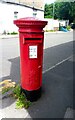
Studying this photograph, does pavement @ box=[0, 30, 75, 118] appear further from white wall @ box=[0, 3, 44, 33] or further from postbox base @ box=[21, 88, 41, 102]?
white wall @ box=[0, 3, 44, 33]

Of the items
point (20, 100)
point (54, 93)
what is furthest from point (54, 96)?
point (20, 100)

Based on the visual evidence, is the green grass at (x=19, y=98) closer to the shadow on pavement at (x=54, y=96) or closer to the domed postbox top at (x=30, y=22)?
the shadow on pavement at (x=54, y=96)

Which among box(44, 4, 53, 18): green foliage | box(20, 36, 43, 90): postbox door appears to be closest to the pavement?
box(20, 36, 43, 90): postbox door

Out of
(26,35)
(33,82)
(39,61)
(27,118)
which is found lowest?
(27,118)

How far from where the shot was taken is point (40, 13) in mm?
30031

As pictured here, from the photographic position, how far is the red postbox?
3.64 m

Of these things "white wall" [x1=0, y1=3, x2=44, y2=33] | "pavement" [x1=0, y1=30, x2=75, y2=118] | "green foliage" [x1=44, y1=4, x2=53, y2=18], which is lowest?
"pavement" [x1=0, y1=30, x2=75, y2=118]

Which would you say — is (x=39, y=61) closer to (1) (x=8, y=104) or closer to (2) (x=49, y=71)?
(1) (x=8, y=104)

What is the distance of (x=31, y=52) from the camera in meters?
3.78

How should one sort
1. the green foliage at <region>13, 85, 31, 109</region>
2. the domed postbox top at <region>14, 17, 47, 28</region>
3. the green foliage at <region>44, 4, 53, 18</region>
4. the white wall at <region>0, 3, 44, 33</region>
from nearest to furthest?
the domed postbox top at <region>14, 17, 47, 28</region> < the green foliage at <region>13, 85, 31, 109</region> < the white wall at <region>0, 3, 44, 33</region> < the green foliage at <region>44, 4, 53, 18</region>

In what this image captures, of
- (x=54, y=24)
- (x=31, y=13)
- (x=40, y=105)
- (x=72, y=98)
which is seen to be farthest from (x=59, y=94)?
(x=54, y=24)

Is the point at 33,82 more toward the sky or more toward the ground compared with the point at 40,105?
more toward the sky

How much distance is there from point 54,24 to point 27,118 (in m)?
31.7

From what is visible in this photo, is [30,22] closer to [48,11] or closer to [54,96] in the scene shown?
[54,96]
